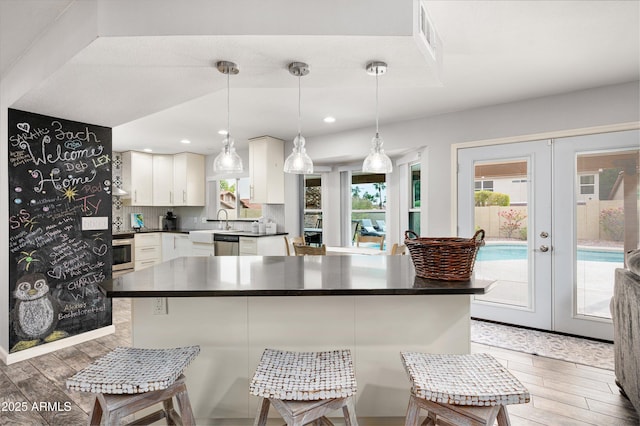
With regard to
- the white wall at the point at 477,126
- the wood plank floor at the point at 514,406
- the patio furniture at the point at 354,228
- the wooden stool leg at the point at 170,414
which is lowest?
the wood plank floor at the point at 514,406

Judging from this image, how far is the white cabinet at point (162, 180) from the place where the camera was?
20.4 ft

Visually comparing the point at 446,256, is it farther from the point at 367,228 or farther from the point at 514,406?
the point at 367,228

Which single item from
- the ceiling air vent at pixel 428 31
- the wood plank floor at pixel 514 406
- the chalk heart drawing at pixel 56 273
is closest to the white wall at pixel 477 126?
the wood plank floor at pixel 514 406

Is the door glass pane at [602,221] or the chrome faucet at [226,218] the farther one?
the chrome faucet at [226,218]

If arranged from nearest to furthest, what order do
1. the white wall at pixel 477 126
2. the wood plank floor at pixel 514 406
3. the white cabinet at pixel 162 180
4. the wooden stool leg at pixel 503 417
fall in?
1. the wooden stool leg at pixel 503 417
2. the wood plank floor at pixel 514 406
3. the white wall at pixel 477 126
4. the white cabinet at pixel 162 180

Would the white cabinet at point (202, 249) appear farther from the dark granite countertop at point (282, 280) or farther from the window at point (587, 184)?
the window at point (587, 184)

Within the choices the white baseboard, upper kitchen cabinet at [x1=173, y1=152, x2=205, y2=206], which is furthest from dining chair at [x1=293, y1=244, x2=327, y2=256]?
upper kitchen cabinet at [x1=173, y1=152, x2=205, y2=206]

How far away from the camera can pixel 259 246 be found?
4.82 metres

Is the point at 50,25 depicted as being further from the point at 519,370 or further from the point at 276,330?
the point at 519,370

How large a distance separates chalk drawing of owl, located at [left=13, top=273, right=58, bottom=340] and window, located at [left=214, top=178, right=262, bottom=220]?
3221mm

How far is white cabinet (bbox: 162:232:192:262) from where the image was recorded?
5.83 metres

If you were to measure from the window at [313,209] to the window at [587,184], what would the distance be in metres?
3.24

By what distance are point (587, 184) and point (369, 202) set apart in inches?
101

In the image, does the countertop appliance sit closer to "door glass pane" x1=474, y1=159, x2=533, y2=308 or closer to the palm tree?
the palm tree
